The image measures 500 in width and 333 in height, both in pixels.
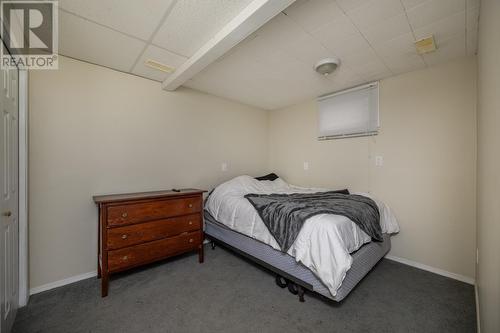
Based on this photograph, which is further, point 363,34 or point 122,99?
point 122,99

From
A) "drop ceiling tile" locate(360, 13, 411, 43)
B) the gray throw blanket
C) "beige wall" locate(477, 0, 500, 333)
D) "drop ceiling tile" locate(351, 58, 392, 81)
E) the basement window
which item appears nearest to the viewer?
"beige wall" locate(477, 0, 500, 333)

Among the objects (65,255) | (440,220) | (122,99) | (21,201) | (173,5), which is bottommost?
(65,255)

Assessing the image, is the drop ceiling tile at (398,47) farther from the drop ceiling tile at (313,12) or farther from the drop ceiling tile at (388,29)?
the drop ceiling tile at (313,12)

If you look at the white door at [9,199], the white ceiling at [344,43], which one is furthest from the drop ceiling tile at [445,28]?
the white door at [9,199]

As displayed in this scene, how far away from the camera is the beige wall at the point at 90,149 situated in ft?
6.69

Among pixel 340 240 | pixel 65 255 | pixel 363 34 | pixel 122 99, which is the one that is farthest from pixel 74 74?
pixel 340 240

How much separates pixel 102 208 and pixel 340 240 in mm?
2116

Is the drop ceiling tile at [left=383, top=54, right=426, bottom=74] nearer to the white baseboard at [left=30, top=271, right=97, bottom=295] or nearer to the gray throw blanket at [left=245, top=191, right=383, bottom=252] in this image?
the gray throw blanket at [left=245, top=191, right=383, bottom=252]

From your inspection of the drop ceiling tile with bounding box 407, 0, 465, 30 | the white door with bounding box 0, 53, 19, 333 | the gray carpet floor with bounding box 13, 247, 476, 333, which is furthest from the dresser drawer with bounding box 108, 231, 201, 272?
the drop ceiling tile with bounding box 407, 0, 465, 30

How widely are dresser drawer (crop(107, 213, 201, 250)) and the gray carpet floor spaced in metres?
0.44

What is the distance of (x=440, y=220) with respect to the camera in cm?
239

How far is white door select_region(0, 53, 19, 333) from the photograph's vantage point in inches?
51.8

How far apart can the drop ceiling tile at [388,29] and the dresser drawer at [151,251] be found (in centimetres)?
273

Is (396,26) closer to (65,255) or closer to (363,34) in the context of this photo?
(363,34)
